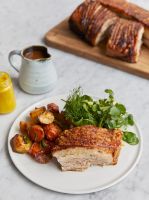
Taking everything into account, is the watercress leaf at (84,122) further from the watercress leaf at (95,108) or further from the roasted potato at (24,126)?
the roasted potato at (24,126)

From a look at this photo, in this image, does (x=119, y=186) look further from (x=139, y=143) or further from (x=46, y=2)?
(x=46, y=2)

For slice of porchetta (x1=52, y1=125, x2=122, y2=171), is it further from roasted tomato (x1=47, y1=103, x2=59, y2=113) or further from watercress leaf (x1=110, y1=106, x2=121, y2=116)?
roasted tomato (x1=47, y1=103, x2=59, y2=113)

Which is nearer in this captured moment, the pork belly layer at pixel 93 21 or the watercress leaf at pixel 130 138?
the watercress leaf at pixel 130 138

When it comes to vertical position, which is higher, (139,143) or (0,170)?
(139,143)

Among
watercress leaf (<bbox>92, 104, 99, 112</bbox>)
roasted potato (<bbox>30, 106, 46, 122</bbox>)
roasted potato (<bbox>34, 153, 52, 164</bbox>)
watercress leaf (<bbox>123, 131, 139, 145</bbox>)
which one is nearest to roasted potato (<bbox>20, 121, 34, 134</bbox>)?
roasted potato (<bbox>30, 106, 46, 122</bbox>)

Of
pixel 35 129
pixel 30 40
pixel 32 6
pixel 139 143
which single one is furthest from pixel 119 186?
pixel 32 6

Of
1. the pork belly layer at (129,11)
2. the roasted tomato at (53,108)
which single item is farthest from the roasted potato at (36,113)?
the pork belly layer at (129,11)
